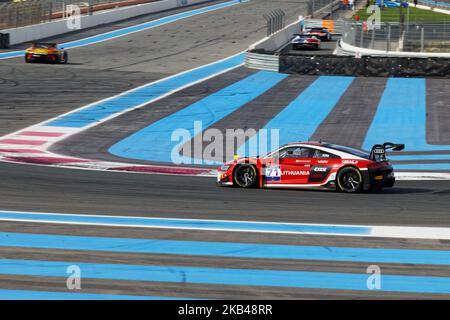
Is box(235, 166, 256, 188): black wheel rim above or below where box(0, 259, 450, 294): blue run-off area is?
below

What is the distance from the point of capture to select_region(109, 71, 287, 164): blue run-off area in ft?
87.4

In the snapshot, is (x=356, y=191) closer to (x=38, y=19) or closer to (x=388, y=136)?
(x=388, y=136)

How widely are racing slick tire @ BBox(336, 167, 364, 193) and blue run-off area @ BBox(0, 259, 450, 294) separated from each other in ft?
22.1

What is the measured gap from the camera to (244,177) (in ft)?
66.1

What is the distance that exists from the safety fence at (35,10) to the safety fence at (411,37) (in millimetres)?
22405

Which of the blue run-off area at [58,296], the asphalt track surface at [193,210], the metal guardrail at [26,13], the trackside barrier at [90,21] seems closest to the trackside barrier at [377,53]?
the trackside barrier at [90,21]

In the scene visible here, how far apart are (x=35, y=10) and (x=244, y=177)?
46.4 m

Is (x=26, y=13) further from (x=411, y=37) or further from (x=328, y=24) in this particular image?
(x=411, y=37)

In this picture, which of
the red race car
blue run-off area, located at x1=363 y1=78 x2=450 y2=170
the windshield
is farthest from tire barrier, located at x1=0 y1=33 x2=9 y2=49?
the windshield

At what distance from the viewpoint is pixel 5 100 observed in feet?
118

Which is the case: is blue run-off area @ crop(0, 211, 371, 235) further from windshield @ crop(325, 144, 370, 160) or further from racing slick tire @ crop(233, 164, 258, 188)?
racing slick tire @ crop(233, 164, 258, 188)

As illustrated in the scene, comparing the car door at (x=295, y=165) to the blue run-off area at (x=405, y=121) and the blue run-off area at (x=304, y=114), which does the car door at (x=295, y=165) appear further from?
the blue run-off area at (x=304, y=114)

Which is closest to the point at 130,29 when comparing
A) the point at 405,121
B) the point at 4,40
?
the point at 4,40
